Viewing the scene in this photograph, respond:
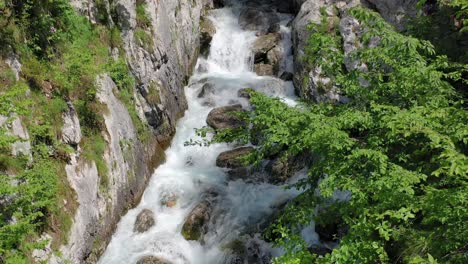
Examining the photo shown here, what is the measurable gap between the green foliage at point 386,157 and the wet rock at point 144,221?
5.03 meters

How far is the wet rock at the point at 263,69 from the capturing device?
1853cm

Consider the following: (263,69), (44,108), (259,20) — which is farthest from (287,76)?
(44,108)

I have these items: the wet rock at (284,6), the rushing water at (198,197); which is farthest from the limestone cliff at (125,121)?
the wet rock at (284,6)

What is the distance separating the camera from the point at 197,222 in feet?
36.2

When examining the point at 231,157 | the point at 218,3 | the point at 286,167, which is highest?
the point at 218,3

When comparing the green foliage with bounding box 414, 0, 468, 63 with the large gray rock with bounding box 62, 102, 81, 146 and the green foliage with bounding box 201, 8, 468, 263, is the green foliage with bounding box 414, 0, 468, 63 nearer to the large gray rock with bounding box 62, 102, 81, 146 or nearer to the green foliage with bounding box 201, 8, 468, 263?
the green foliage with bounding box 201, 8, 468, 263

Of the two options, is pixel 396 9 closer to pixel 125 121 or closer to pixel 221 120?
pixel 221 120

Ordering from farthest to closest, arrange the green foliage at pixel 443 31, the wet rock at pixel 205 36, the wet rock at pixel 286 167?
the wet rock at pixel 205 36 → the wet rock at pixel 286 167 → the green foliage at pixel 443 31

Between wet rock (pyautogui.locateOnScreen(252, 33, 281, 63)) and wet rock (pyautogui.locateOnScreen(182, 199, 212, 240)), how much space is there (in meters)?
9.73

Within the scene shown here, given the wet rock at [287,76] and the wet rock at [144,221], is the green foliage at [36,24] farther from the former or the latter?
the wet rock at [287,76]

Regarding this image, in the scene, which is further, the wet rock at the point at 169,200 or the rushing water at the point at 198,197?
the wet rock at the point at 169,200

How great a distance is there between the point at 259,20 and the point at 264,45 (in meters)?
3.01

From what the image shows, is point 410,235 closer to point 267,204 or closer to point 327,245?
point 327,245

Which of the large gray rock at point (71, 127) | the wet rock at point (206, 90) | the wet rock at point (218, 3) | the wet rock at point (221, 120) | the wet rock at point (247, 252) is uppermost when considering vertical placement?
the wet rock at point (218, 3)
